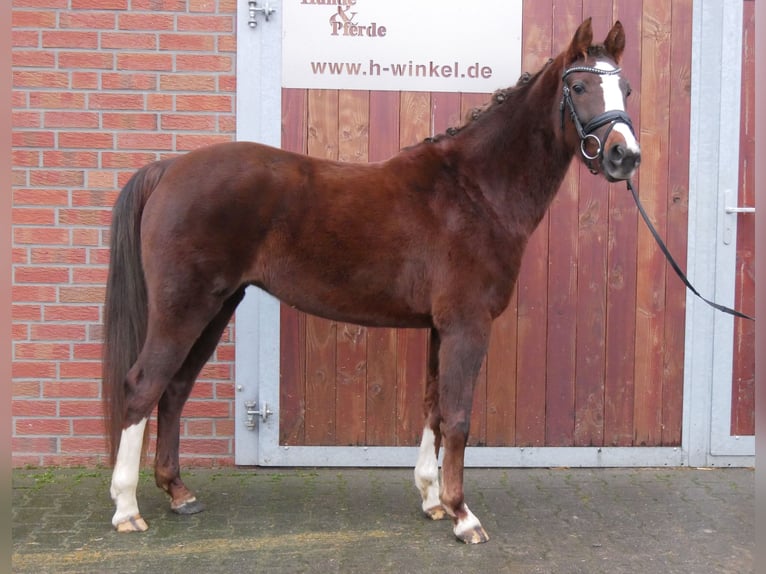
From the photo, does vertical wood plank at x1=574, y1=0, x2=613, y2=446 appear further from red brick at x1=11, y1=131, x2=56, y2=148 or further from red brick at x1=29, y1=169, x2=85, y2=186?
red brick at x1=11, y1=131, x2=56, y2=148

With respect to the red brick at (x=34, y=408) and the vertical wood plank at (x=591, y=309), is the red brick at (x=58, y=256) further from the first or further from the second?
the vertical wood plank at (x=591, y=309)

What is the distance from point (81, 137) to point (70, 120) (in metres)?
0.12

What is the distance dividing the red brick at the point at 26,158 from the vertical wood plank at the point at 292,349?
Result: 1.48 m

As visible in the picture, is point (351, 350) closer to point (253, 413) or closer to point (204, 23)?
point (253, 413)

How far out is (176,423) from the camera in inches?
139

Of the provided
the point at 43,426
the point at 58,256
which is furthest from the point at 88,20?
the point at 43,426

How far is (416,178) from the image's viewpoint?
11.0ft

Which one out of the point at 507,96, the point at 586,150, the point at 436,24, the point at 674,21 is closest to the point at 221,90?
the point at 436,24

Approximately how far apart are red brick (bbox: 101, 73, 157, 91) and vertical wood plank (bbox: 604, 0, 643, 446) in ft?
9.50

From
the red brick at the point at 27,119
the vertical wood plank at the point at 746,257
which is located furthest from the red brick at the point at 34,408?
the vertical wood plank at the point at 746,257

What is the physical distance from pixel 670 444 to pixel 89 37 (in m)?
4.37

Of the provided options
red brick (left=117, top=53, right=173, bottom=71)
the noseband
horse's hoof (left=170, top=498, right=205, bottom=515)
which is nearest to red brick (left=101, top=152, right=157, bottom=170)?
red brick (left=117, top=53, right=173, bottom=71)

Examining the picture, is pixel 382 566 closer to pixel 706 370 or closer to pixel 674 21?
pixel 706 370

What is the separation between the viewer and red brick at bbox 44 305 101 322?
416 cm
